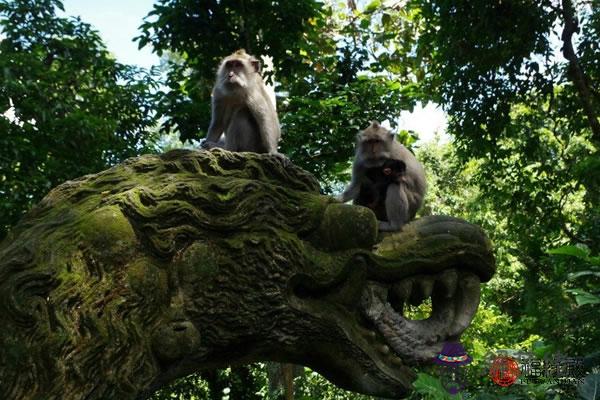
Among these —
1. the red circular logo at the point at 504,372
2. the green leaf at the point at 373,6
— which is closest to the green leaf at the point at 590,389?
the red circular logo at the point at 504,372

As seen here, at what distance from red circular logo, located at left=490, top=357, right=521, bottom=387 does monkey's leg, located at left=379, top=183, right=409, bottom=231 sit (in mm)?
1454

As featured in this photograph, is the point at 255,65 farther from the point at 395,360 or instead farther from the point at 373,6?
the point at 373,6

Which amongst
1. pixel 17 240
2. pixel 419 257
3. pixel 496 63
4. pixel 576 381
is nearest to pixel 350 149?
pixel 496 63

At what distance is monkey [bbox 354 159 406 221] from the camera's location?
534 cm

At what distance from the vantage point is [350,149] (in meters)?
8.75

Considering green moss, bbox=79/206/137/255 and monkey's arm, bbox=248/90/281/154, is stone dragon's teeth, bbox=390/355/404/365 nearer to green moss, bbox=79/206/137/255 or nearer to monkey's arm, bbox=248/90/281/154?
green moss, bbox=79/206/137/255

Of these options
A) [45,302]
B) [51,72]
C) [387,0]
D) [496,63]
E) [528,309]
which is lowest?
[45,302]

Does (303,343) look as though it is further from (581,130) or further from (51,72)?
(581,130)

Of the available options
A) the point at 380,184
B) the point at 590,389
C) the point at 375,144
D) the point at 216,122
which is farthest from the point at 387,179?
the point at 590,389

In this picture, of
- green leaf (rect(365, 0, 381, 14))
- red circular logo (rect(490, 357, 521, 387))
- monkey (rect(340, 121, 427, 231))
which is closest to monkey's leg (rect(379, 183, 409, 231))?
monkey (rect(340, 121, 427, 231))

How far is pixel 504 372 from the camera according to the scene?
346 cm

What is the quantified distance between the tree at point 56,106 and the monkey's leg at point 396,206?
4196mm

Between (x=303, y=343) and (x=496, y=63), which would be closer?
(x=303, y=343)

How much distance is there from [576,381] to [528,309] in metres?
5.10
